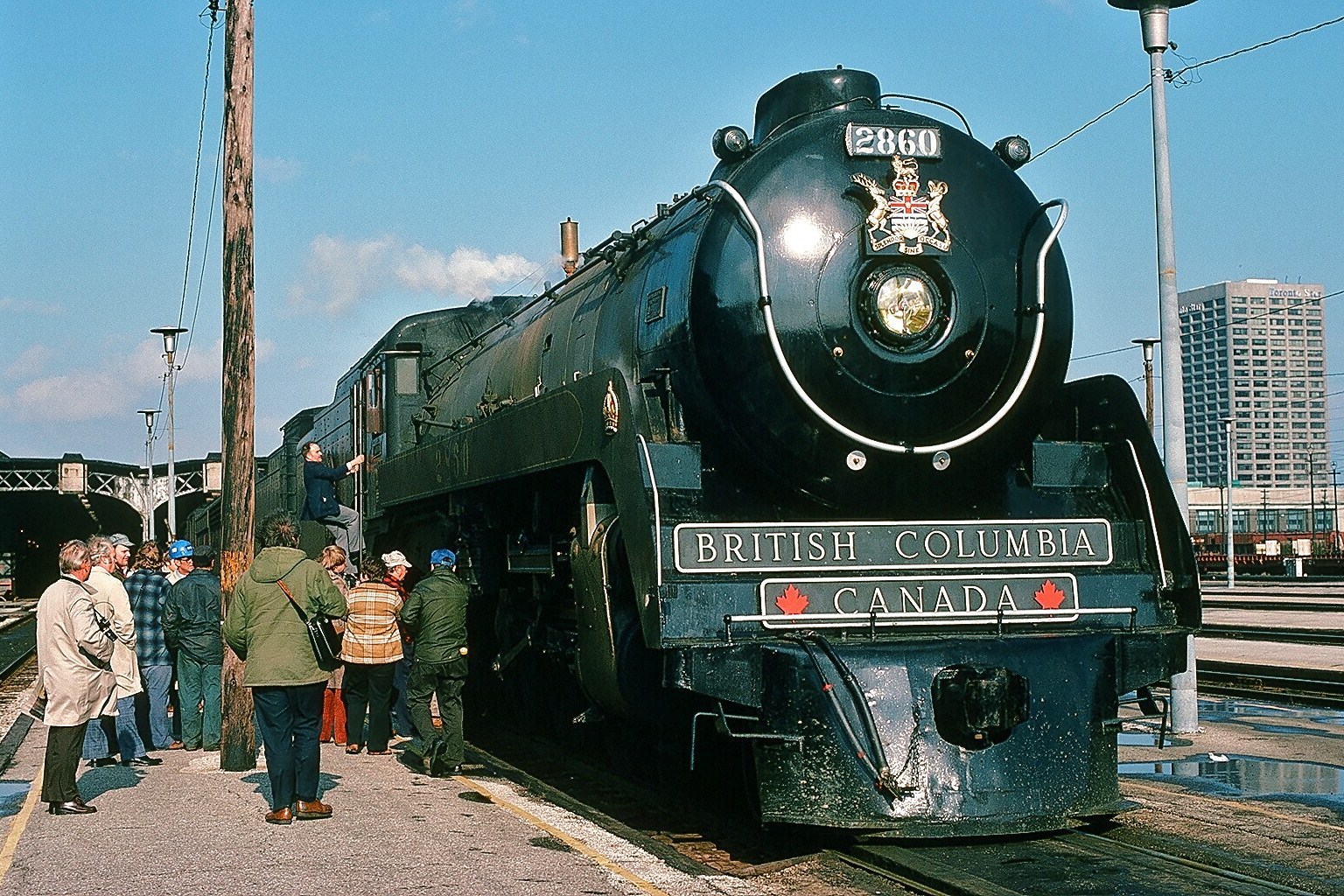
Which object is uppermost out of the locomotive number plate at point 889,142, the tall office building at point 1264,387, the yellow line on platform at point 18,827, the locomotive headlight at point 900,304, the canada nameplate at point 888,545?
the tall office building at point 1264,387

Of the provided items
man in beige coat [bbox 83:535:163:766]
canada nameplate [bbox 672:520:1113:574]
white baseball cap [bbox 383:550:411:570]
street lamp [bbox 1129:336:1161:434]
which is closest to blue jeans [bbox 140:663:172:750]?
man in beige coat [bbox 83:535:163:766]

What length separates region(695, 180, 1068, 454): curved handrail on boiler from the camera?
275 inches

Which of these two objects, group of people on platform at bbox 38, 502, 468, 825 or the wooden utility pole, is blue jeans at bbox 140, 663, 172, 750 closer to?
group of people on platform at bbox 38, 502, 468, 825

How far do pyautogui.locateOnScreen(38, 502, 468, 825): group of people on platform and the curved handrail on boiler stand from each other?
283 centimetres

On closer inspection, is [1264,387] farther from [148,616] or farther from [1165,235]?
[148,616]

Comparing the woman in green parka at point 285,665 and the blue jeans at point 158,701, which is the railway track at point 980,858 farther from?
the blue jeans at point 158,701

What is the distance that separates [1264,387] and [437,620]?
15985cm

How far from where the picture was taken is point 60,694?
8086mm

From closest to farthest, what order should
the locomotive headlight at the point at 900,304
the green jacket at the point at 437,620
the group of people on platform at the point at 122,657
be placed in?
the locomotive headlight at the point at 900,304, the group of people on platform at the point at 122,657, the green jacket at the point at 437,620

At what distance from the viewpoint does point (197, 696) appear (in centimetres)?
1136

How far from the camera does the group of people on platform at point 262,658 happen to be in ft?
25.8

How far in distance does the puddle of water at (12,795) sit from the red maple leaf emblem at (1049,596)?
571 cm

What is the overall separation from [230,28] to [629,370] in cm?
462

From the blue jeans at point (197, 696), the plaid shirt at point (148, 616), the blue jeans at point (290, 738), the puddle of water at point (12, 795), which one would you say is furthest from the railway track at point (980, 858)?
the plaid shirt at point (148, 616)
